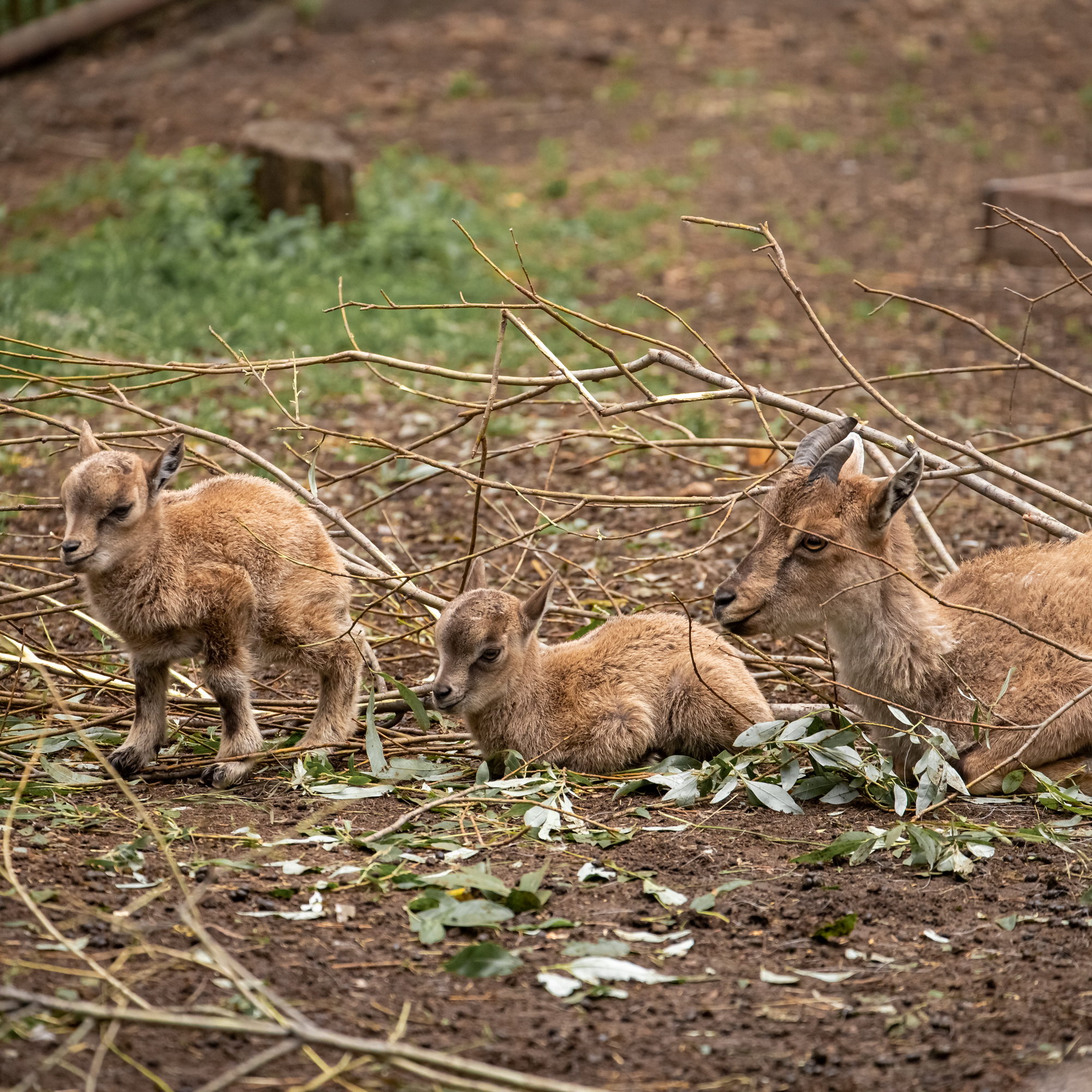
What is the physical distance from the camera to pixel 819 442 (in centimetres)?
584

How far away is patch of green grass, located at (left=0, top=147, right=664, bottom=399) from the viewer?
Result: 36.7 ft

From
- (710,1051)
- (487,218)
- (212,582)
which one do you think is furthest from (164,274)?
(710,1051)

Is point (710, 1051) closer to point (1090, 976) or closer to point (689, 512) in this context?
point (1090, 976)

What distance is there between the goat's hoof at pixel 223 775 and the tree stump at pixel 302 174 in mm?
9443

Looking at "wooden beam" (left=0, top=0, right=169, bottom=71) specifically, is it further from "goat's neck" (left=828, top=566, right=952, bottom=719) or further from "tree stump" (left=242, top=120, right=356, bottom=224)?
"goat's neck" (left=828, top=566, right=952, bottom=719)

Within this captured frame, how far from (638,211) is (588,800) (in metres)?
11.4

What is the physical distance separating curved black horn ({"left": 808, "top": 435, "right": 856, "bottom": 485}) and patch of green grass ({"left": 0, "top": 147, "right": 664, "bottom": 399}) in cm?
515

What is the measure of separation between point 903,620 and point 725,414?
487 cm

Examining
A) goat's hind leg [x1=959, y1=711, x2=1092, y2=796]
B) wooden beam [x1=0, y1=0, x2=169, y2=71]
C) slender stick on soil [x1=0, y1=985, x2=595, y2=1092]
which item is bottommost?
goat's hind leg [x1=959, y1=711, x2=1092, y2=796]

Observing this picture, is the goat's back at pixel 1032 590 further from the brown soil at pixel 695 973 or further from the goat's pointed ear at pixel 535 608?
the goat's pointed ear at pixel 535 608

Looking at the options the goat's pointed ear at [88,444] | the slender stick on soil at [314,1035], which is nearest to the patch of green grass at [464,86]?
the goat's pointed ear at [88,444]

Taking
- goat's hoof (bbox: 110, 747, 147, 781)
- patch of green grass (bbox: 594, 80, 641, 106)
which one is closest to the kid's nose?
goat's hoof (bbox: 110, 747, 147, 781)

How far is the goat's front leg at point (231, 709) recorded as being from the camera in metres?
5.55

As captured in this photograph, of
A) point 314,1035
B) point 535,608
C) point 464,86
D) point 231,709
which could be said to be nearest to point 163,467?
point 231,709
